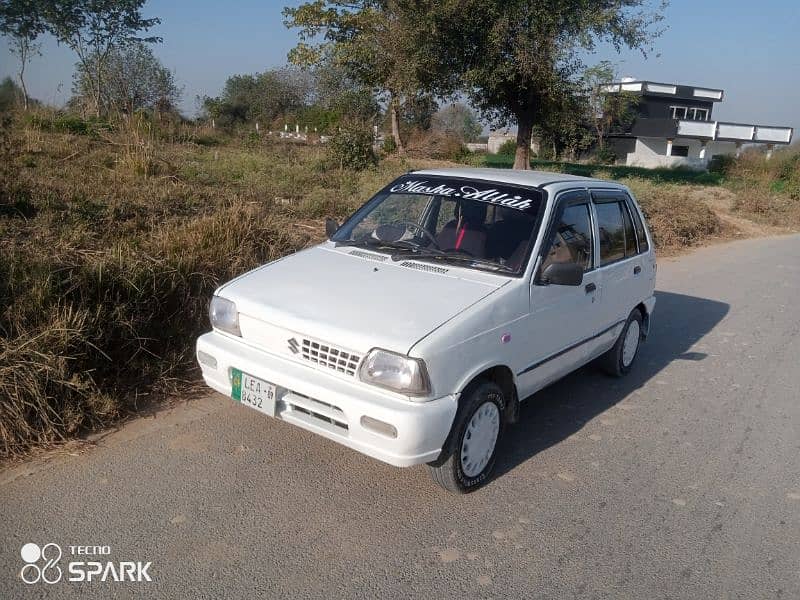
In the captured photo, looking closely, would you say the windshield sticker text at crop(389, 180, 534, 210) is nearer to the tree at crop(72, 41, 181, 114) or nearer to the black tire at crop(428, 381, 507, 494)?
the black tire at crop(428, 381, 507, 494)

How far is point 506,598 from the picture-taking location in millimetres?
2756

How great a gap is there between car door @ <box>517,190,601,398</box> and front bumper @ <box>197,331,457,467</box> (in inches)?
35.2

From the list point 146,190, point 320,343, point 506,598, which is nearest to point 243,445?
point 320,343

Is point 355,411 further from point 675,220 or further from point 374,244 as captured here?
point 675,220

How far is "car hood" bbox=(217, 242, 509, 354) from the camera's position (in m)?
3.19

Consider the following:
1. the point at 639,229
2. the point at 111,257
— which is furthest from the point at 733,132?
the point at 111,257

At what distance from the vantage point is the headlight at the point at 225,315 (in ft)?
12.0

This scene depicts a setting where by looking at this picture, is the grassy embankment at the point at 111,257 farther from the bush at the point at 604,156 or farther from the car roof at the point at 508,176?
the bush at the point at 604,156

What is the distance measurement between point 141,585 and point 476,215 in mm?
2846

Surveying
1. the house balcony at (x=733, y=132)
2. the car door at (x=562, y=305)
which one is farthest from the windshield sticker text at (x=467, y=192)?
the house balcony at (x=733, y=132)


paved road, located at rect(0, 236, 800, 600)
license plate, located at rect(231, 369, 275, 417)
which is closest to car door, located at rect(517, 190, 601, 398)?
paved road, located at rect(0, 236, 800, 600)

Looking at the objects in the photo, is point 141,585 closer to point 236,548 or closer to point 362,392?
point 236,548

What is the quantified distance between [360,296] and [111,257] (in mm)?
2231

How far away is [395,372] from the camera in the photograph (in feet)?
10.0
